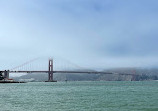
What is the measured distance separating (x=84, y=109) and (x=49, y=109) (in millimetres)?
3246

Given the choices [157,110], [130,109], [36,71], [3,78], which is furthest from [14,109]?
[3,78]

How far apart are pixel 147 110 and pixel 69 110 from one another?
22.7 feet

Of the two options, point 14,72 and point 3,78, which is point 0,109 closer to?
point 14,72

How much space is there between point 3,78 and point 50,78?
78.9ft

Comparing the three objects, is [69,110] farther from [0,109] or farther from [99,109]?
[0,109]

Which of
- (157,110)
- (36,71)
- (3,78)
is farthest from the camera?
(3,78)

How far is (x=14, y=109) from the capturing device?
26.5 m

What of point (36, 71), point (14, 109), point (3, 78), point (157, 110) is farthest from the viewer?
point (3, 78)

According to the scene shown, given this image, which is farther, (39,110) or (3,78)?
(3,78)

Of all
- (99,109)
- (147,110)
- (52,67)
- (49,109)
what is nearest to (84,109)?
(99,109)

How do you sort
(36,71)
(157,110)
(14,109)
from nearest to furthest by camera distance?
(157,110) < (14,109) < (36,71)

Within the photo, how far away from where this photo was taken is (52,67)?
475 ft

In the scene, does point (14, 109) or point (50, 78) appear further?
point (50, 78)

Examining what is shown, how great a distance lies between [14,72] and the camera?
127m
